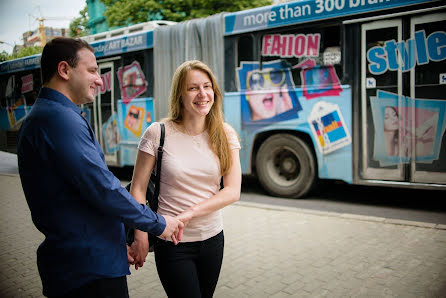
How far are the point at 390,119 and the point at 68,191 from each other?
5.58m

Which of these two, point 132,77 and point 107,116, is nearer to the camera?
point 132,77

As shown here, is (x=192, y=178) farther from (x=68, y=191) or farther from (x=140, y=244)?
(x=68, y=191)

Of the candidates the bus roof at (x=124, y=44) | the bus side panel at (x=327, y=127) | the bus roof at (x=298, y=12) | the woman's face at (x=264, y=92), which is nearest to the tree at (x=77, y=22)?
the bus roof at (x=124, y=44)

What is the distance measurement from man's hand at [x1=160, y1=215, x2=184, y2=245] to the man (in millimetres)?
163

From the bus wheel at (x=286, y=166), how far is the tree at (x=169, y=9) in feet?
37.4

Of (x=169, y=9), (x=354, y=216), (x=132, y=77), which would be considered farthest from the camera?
(x=169, y=9)

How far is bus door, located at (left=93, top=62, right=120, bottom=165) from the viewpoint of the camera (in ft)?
33.2

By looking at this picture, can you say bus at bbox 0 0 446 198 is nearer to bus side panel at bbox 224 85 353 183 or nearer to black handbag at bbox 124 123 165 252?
bus side panel at bbox 224 85 353 183

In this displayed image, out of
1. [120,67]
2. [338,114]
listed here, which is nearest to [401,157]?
[338,114]

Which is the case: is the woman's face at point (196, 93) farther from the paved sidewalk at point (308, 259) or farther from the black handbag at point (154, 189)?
the paved sidewalk at point (308, 259)

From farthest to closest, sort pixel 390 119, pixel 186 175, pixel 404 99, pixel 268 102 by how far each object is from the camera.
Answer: pixel 268 102 < pixel 390 119 < pixel 404 99 < pixel 186 175

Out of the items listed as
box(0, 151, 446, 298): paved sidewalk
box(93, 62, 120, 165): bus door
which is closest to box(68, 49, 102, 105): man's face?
box(0, 151, 446, 298): paved sidewalk

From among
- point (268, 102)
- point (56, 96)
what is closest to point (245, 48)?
point (268, 102)

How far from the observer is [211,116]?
8.18ft
